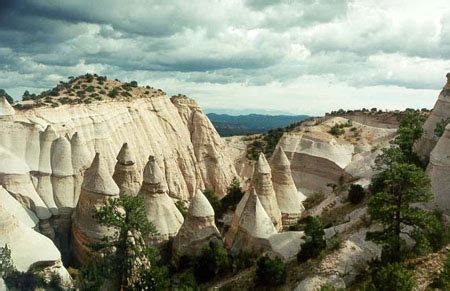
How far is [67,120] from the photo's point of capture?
39656 mm

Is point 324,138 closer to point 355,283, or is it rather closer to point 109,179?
point 109,179

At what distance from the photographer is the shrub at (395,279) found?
17.1 metres

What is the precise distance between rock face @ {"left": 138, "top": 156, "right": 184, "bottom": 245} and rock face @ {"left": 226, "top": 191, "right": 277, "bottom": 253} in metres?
3.56

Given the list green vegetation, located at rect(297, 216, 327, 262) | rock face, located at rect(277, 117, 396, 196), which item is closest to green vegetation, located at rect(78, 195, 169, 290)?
green vegetation, located at rect(297, 216, 327, 262)

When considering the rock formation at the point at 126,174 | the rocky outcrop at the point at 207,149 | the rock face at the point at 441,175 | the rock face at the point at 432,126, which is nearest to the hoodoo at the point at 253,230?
the rock formation at the point at 126,174

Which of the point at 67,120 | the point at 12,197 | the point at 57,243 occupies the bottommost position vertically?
the point at 57,243

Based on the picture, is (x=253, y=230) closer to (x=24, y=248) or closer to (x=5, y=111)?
(x=24, y=248)

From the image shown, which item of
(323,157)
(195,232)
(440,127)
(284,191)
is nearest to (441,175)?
(440,127)

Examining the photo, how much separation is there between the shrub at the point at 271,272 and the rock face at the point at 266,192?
826 cm

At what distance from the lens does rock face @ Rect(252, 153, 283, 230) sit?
102ft

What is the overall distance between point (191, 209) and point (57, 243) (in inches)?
329

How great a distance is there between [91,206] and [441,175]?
18.2m

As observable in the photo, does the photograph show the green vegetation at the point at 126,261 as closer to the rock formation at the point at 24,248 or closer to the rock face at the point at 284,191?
the rock formation at the point at 24,248

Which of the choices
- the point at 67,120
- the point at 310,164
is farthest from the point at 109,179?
the point at 310,164
